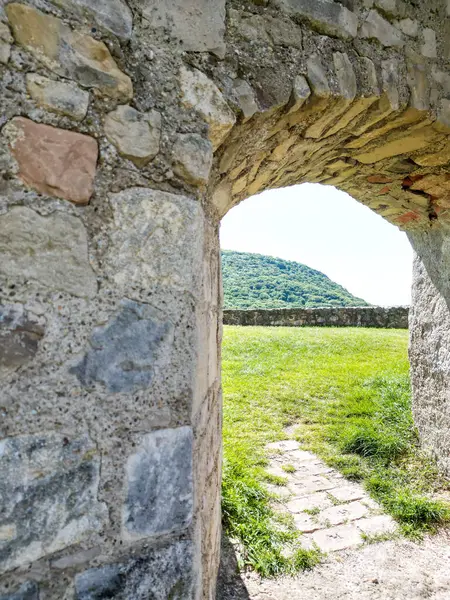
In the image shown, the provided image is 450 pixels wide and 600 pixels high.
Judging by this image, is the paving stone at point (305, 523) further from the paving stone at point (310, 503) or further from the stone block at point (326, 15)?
the stone block at point (326, 15)

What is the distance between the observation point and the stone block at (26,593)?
35.9 inches

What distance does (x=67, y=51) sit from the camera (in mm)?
1007

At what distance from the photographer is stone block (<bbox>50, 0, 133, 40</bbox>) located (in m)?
1.03

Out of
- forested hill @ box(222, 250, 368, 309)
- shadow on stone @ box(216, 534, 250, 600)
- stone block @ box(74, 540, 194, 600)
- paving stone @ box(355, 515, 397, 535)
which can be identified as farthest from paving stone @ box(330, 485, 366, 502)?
forested hill @ box(222, 250, 368, 309)

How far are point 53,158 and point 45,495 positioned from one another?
79 cm

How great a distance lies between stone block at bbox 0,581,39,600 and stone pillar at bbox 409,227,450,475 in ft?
9.06

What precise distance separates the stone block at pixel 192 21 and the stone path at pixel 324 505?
2.48m

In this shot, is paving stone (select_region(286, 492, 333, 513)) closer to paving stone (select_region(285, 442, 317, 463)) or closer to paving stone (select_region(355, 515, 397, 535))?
paving stone (select_region(355, 515, 397, 535))

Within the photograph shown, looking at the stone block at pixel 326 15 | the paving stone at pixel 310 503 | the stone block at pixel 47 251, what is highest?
the stone block at pixel 326 15

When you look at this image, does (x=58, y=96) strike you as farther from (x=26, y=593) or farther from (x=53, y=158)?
(x=26, y=593)

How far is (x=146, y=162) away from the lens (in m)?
1.11

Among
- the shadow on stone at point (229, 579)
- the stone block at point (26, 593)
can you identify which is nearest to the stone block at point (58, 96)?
the stone block at point (26, 593)

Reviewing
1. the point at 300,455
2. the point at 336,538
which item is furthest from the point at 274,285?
the point at 336,538

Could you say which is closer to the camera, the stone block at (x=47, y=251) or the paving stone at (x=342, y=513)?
the stone block at (x=47, y=251)
